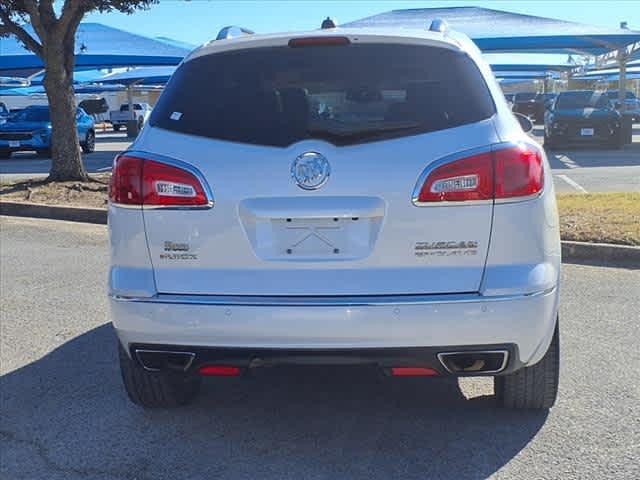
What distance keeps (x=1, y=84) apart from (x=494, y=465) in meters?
44.3

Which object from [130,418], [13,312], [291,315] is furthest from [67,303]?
[291,315]

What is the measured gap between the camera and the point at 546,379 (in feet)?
11.5

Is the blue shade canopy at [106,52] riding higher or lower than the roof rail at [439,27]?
higher

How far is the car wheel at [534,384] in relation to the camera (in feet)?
11.4

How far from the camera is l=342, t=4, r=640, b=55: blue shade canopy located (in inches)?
850

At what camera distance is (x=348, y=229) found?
2979 millimetres

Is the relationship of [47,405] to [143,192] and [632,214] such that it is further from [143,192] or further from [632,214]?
[632,214]

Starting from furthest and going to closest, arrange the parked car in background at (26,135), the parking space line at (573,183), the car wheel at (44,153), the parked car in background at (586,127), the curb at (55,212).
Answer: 1. the car wheel at (44,153)
2. the parked car in background at (26,135)
3. the parked car in background at (586,127)
4. the parking space line at (573,183)
5. the curb at (55,212)

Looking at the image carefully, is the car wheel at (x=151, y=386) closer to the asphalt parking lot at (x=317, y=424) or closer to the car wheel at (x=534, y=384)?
the asphalt parking lot at (x=317, y=424)

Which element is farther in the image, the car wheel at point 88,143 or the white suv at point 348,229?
the car wheel at point 88,143

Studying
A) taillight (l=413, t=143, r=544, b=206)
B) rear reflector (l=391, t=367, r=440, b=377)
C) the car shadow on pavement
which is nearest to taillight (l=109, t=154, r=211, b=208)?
taillight (l=413, t=143, r=544, b=206)

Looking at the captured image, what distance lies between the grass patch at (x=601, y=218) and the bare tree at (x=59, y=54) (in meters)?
7.89

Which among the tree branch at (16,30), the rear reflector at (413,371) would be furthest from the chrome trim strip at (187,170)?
the tree branch at (16,30)

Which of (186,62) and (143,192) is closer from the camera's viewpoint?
(143,192)
